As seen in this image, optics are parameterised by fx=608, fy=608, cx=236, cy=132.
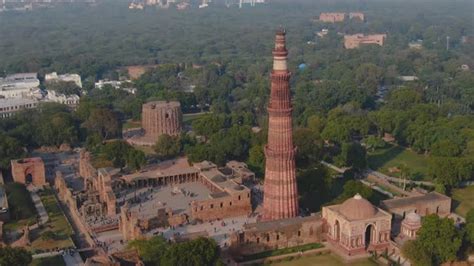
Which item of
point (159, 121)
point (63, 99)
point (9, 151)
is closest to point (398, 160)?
point (159, 121)

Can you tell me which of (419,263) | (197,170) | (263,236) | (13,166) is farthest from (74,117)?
(419,263)

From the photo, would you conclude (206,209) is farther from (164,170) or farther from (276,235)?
(164,170)

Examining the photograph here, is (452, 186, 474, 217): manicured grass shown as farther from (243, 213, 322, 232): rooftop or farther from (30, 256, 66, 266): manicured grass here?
(30, 256, 66, 266): manicured grass

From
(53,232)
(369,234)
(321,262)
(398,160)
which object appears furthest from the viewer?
(398,160)

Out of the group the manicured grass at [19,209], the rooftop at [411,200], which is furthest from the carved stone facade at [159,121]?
the rooftop at [411,200]

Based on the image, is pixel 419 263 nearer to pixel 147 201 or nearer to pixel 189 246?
pixel 189 246
